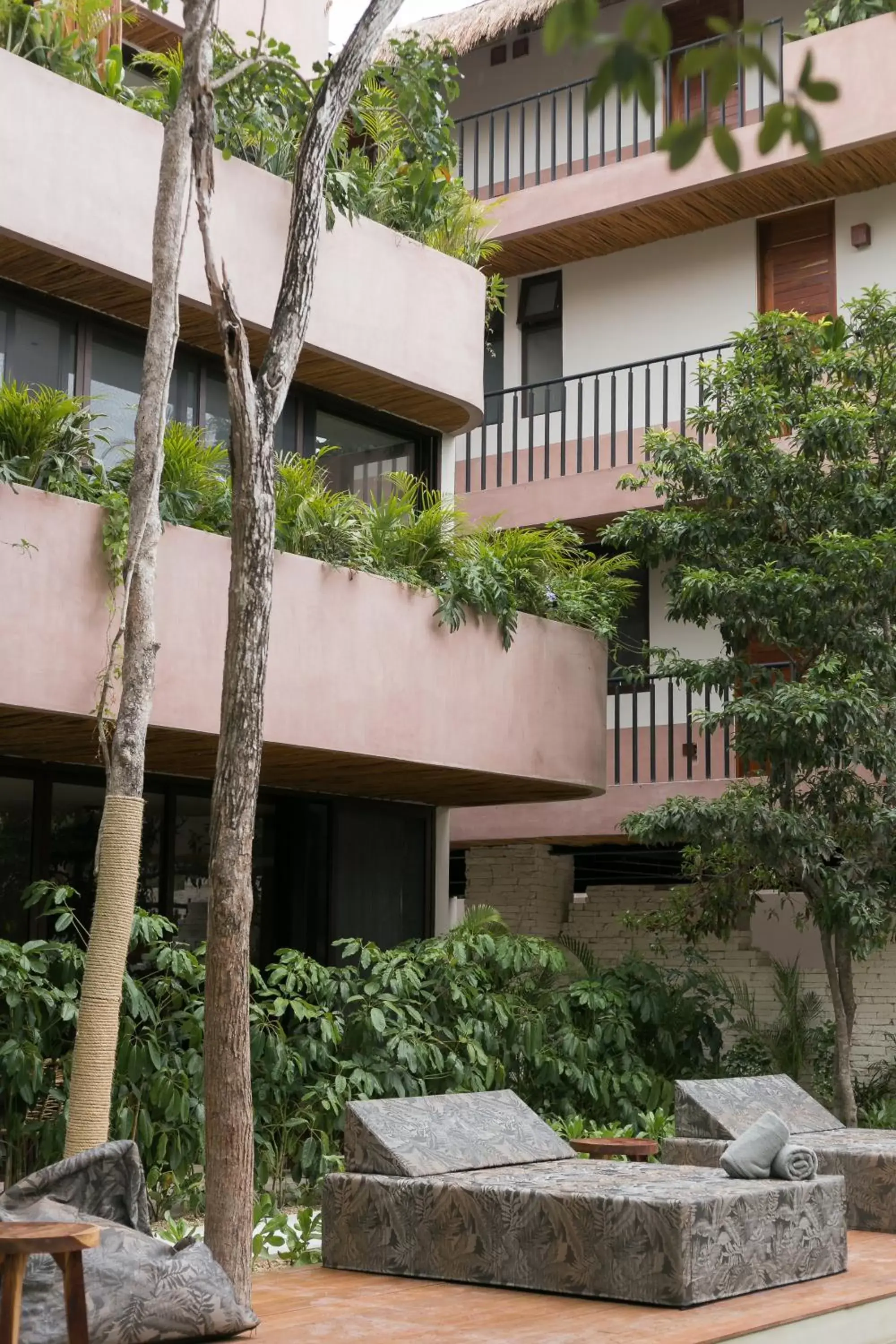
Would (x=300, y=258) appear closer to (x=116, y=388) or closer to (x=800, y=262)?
(x=116, y=388)

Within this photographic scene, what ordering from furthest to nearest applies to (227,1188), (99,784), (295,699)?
(99,784), (295,699), (227,1188)

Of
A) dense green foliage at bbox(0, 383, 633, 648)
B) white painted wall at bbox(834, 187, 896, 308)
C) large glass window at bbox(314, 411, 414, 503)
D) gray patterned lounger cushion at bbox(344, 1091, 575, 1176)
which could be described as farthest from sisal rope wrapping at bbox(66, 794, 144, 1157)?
white painted wall at bbox(834, 187, 896, 308)

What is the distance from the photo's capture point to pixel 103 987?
6.62 m

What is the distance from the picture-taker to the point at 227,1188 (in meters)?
5.82

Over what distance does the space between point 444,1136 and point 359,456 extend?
6.44 meters

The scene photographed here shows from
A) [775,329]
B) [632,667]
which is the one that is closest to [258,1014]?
[632,667]

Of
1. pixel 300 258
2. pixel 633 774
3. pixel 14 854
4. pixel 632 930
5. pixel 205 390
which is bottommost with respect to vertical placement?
pixel 632 930

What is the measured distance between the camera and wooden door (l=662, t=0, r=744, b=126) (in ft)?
51.9

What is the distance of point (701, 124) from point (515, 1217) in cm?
516

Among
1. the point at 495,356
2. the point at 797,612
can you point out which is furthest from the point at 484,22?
the point at 797,612

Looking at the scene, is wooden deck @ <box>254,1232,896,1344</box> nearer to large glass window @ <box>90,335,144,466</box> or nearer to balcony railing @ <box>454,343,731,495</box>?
large glass window @ <box>90,335,144,466</box>

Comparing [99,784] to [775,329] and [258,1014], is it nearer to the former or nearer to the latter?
Answer: [258,1014]

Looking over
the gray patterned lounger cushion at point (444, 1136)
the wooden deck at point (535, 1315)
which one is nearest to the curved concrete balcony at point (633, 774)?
the gray patterned lounger cushion at point (444, 1136)

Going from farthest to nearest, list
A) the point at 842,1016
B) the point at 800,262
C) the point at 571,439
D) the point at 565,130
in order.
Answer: the point at 565,130, the point at 571,439, the point at 800,262, the point at 842,1016
